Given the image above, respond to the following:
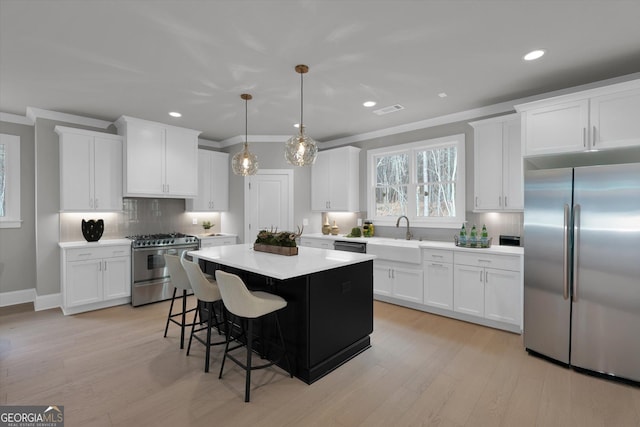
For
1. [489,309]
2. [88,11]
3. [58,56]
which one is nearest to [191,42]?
[88,11]

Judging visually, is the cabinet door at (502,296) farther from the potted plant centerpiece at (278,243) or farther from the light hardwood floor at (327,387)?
the potted plant centerpiece at (278,243)

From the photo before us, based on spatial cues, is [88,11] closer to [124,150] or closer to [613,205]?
[124,150]

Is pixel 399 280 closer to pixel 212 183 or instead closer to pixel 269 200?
pixel 269 200

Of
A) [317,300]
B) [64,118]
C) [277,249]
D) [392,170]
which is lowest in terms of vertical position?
[317,300]

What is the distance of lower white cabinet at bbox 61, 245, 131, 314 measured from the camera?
13.4 ft

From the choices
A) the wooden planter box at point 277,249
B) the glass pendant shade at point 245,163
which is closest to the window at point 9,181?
the glass pendant shade at point 245,163

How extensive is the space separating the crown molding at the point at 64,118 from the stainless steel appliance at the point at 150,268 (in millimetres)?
1783

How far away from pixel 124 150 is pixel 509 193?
17.5ft

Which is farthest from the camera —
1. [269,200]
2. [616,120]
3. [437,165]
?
[269,200]

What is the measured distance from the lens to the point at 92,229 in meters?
4.49

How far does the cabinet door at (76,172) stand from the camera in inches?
167

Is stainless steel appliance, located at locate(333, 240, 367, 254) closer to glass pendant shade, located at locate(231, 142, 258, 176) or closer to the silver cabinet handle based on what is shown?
glass pendant shade, located at locate(231, 142, 258, 176)

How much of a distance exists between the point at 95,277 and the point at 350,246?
142 inches

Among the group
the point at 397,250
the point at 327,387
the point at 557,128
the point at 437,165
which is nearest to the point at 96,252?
the point at 327,387
